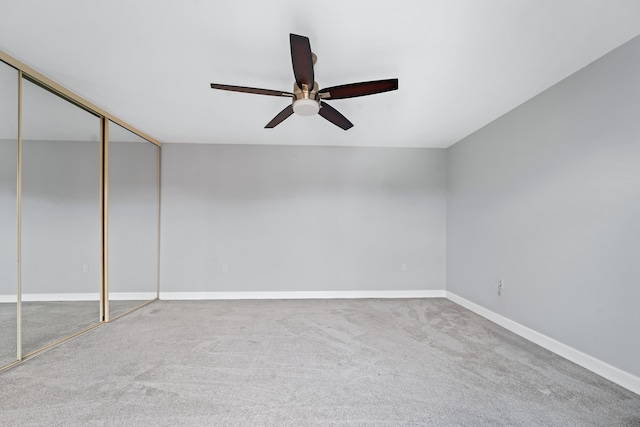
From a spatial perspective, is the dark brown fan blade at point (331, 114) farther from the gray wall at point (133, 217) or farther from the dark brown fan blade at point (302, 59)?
the gray wall at point (133, 217)

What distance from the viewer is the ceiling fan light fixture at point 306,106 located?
6.32 feet

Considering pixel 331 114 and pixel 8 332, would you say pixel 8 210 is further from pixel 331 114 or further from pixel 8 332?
pixel 331 114

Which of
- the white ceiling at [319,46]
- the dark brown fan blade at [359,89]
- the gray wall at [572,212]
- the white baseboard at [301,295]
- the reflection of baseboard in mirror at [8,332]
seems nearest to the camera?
the white ceiling at [319,46]

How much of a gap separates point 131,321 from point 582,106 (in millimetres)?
5004

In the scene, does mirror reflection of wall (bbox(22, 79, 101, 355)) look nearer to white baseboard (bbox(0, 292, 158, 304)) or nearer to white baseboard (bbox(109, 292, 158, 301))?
white baseboard (bbox(0, 292, 158, 304))

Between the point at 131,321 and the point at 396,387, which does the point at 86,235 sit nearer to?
the point at 131,321

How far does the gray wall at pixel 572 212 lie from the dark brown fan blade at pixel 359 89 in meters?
1.71

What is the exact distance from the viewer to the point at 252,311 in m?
3.60

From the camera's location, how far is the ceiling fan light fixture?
193 cm

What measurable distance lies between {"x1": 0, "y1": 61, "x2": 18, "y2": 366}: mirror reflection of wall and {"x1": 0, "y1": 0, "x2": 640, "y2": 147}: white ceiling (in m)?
0.30

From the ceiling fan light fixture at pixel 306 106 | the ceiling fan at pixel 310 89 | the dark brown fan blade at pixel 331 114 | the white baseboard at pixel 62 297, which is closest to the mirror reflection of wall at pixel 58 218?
the white baseboard at pixel 62 297

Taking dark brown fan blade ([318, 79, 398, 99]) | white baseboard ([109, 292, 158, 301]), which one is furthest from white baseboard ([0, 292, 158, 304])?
dark brown fan blade ([318, 79, 398, 99])

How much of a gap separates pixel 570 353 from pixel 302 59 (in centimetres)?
313

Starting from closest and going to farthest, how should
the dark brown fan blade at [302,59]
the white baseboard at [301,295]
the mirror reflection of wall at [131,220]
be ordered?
the dark brown fan blade at [302,59]
the mirror reflection of wall at [131,220]
the white baseboard at [301,295]
